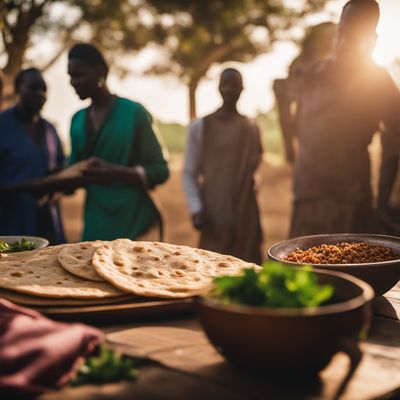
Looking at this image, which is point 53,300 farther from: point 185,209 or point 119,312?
point 185,209

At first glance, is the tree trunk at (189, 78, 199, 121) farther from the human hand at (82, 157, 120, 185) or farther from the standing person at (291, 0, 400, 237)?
the standing person at (291, 0, 400, 237)

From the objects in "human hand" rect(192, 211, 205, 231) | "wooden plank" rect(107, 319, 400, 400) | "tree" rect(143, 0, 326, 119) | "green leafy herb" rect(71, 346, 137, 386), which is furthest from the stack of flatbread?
"tree" rect(143, 0, 326, 119)

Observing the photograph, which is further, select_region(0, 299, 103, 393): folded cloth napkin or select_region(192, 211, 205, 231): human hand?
select_region(192, 211, 205, 231): human hand

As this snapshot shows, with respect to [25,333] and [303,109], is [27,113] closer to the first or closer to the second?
[303,109]

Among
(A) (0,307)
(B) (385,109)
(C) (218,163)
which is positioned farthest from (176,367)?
(C) (218,163)

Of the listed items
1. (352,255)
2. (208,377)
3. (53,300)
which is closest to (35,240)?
(53,300)

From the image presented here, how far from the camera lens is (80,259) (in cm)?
207

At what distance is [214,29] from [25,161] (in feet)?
45.5

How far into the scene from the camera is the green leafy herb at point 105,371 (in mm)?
1250

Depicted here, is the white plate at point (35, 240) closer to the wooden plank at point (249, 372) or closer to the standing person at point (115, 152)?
the wooden plank at point (249, 372)

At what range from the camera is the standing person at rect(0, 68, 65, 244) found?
4.37 meters

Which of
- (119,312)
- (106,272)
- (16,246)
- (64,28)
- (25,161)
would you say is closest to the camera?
(119,312)

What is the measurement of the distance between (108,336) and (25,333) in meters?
0.30

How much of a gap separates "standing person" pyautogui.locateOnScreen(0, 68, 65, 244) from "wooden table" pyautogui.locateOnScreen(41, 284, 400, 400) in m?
2.99
